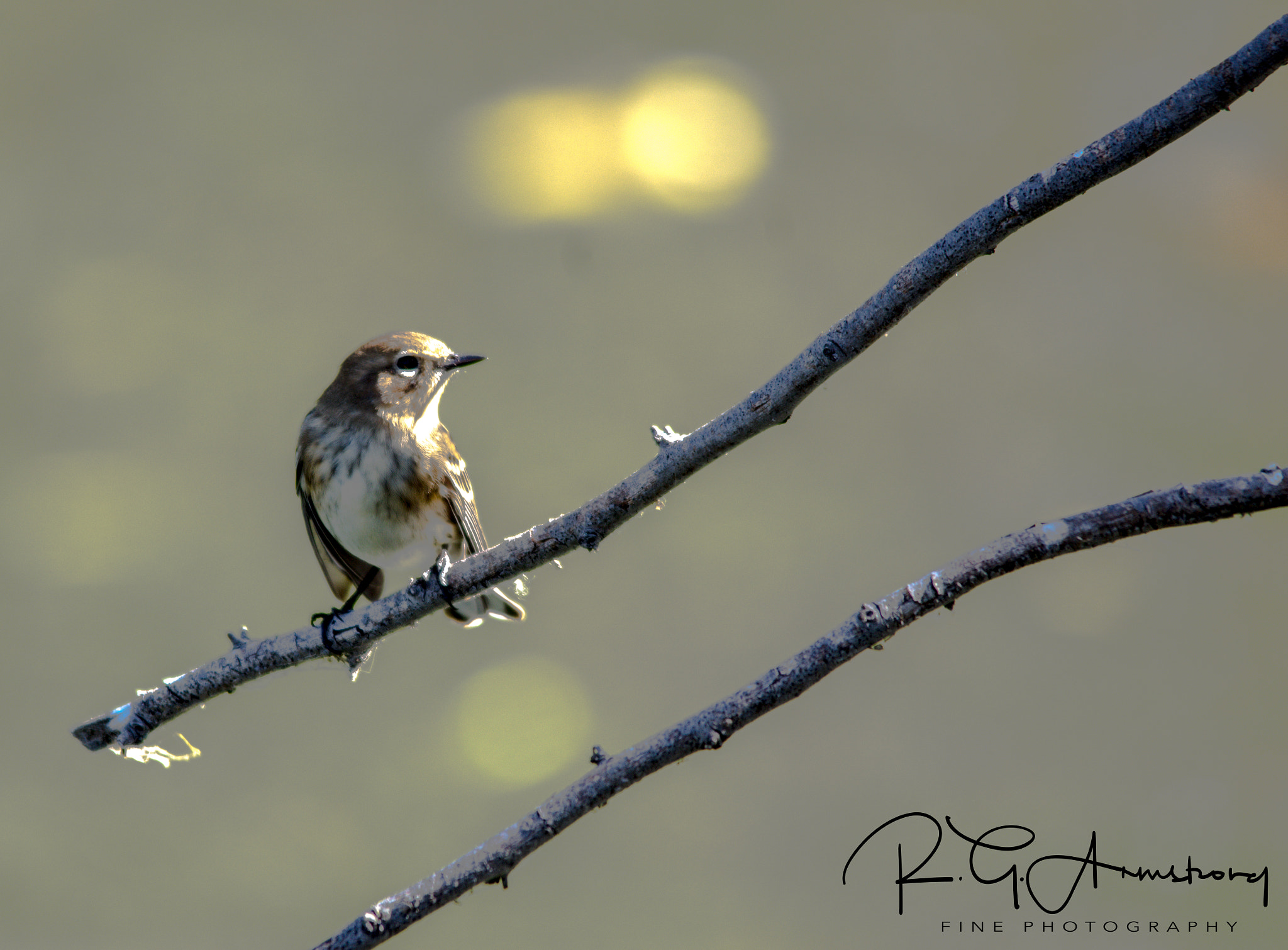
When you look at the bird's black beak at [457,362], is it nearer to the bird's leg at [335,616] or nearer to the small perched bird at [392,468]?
the small perched bird at [392,468]

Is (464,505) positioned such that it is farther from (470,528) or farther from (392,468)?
(392,468)

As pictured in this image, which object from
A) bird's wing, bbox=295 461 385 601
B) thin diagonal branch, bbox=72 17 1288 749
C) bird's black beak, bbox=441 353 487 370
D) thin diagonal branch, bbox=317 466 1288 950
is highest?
bird's black beak, bbox=441 353 487 370

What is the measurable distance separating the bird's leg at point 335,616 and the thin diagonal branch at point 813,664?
0.39m

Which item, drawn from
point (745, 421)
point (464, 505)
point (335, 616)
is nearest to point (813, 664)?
point (745, 421)

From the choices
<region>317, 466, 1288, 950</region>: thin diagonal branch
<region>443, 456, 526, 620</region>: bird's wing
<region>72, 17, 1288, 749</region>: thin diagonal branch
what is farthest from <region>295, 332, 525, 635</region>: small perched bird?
<region>317, 466, 1288, 950</region>: thin diagonal branch

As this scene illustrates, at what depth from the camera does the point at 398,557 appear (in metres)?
1.74

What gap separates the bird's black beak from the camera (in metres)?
1.72

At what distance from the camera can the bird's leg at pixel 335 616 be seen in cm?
123

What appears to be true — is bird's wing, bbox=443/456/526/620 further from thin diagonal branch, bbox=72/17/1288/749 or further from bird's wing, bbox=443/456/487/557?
thin diagonal branch, bbox=72/17/1288/749

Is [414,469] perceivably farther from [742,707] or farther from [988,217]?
[988,217]

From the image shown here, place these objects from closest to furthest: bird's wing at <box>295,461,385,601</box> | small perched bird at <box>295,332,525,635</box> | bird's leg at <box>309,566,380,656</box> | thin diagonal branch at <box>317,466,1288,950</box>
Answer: thin diagonal branch at <box>317,466,1288,950</box> → bird's leg at <box>309,566,380,656</box> → small perched bird at <box>295,332,525,635</box> → bird's wing at <box>295,461,385,601</box>

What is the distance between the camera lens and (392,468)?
1.66m

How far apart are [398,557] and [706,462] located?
94 cm

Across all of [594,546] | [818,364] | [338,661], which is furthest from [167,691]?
[818,364]
